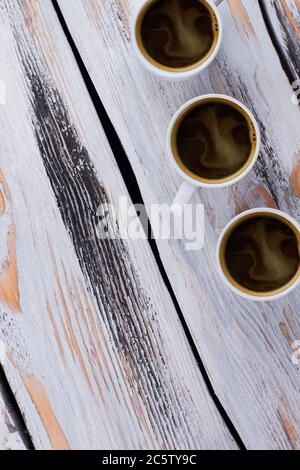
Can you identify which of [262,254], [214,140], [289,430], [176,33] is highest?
[176,33]

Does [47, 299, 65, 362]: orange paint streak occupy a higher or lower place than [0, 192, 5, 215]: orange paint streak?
lower

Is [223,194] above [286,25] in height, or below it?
below

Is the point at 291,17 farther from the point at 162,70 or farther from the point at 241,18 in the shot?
the point at 162,70

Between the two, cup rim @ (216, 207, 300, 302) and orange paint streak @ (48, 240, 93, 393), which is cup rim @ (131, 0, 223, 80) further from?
orange paint streak @ (48, 240, 93, 393)

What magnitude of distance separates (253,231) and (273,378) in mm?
198

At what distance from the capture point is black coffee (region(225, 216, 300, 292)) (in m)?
0.69

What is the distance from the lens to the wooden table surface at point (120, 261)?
73cm

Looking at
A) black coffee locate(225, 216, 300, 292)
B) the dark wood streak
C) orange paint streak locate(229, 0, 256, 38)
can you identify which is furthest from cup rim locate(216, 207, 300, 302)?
orange paint streak locate(229, 0, 256, 38)

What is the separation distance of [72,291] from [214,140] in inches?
10.6

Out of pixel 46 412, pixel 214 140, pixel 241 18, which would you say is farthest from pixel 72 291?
pixel 241 18

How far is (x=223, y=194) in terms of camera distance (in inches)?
29.1

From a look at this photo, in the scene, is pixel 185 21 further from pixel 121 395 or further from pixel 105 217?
pixel 121 395

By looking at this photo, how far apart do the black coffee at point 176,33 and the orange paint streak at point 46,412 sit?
1.46ft

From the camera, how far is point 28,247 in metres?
0.76
